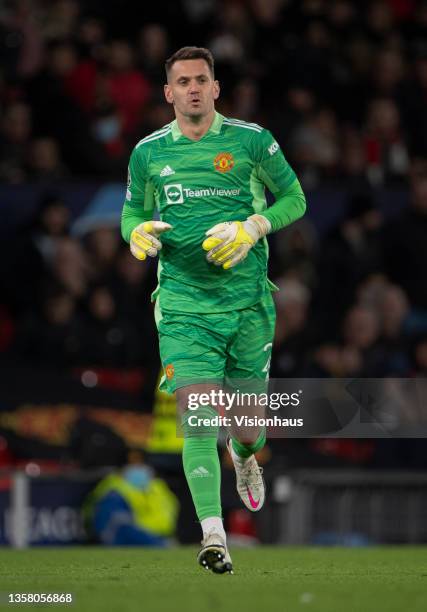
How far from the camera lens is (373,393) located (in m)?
13.1

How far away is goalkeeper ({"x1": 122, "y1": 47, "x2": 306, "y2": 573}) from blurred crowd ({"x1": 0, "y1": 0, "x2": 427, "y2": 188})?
655 centimetres

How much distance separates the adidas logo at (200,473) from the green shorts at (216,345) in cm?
44

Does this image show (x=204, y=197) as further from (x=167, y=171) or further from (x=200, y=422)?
(x=200, y=422)

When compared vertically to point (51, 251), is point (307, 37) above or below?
above

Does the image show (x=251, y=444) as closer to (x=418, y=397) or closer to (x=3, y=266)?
(x=418, y=397)

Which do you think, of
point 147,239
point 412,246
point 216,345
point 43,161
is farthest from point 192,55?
point 412,246

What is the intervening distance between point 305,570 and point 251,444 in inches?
30.6

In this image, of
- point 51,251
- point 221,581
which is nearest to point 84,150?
point 51,251

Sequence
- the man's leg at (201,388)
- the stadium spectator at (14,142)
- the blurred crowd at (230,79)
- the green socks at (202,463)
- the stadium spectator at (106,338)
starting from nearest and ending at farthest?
the man's leg at (201,388), the green socks at (202,463), the stadium spectator at (106,338), the stadium spectator at (14,142), the blurred crowd at (230,79)

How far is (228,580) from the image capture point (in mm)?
7570

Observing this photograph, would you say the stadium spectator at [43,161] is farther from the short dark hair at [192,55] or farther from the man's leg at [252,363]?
the short dark hair at [192,55]

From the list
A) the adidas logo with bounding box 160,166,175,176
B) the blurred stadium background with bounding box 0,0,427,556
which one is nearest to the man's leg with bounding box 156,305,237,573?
the adidas logo with bounding box 160,166,175,176

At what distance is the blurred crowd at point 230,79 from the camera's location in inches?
600

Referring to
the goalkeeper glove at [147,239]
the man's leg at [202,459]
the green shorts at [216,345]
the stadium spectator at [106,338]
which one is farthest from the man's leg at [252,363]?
the stadium spectator at [106,338]
